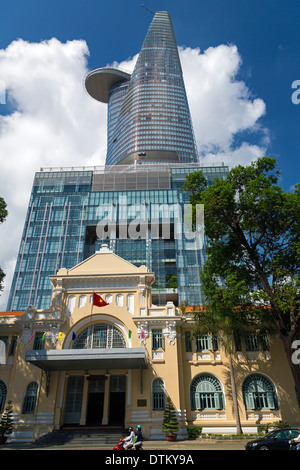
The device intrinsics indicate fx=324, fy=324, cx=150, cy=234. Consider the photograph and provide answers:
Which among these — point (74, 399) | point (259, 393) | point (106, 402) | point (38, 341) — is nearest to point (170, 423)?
point (106, 402)

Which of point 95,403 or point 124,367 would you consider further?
point 95,403

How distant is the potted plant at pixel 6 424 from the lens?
70.7 ft

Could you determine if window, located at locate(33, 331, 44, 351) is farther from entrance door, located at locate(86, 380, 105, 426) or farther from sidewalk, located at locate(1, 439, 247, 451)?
sidewalk, located at locate(1, 439, 247, 451)

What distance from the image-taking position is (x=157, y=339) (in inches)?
981

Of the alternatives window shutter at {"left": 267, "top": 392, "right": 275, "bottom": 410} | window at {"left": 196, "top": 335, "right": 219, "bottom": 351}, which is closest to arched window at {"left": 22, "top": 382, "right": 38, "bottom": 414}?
window at {"left": 196, "top": 335, "right": 219, "bottom": 351}

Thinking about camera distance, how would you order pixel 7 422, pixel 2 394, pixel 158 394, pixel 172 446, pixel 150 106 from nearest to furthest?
pixel 172 446
pixel 7 422
pixel 158 394
pixel 2 394
pixel 150 106

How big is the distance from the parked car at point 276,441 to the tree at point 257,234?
21.5ft

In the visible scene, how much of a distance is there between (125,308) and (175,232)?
5234 cm

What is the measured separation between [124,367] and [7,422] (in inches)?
340

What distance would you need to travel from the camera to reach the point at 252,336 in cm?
2558

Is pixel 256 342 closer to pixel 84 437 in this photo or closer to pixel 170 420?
pixel 170 420

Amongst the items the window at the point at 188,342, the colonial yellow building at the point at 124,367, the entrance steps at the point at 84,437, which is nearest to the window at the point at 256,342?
the colonial yellow building at the point at 124,367

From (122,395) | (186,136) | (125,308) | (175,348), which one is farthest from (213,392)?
(186,136)

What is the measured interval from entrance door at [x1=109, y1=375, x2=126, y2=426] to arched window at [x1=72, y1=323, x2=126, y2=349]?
97.9 inches
